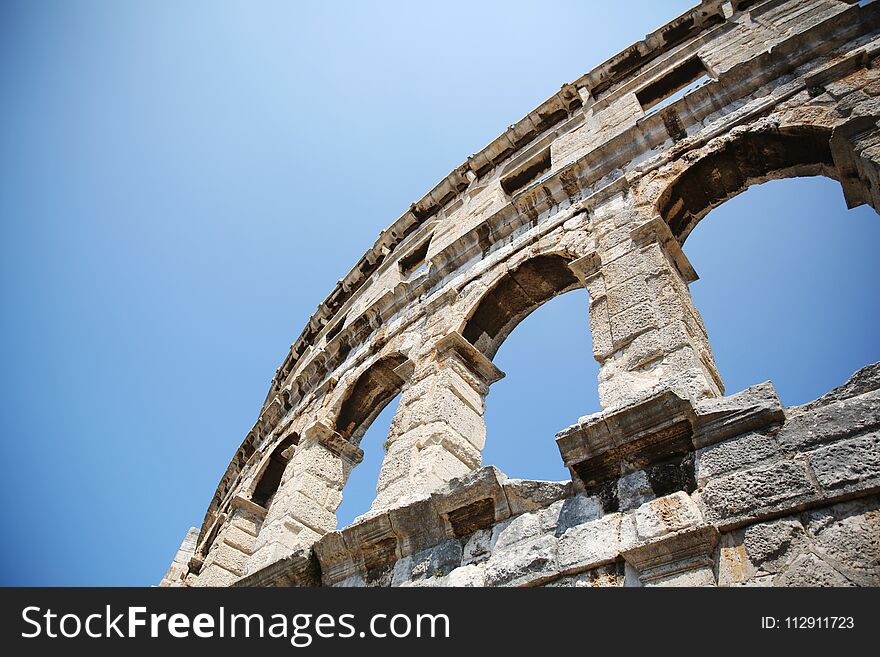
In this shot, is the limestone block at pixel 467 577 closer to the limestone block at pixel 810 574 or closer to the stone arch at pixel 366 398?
the limestone block at pixel 810 574

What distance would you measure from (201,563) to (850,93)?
9882 millimetres

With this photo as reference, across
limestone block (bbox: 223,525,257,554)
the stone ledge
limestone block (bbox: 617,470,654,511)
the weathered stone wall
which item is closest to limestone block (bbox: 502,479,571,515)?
the weathered stone wall

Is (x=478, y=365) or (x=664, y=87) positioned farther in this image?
(x=664, y=87)

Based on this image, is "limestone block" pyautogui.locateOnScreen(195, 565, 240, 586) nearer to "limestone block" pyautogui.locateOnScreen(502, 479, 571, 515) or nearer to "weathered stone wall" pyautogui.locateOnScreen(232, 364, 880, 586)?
"weathered stone wall" pyautogui.locateOnScreen(232, 364, 880, 586)

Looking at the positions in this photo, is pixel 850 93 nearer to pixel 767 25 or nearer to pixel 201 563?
pixel 767 25

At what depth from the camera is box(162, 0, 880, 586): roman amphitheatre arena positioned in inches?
107

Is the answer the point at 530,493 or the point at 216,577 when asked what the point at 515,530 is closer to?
the point at 530,493

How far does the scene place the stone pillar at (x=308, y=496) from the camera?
6.05 metres

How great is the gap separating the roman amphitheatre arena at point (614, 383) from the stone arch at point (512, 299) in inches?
1.0

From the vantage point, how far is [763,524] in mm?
2609

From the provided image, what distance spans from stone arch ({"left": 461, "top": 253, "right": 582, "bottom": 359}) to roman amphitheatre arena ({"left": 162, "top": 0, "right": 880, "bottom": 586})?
0.02 meters

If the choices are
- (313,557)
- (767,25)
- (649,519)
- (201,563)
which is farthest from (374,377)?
(767,25)

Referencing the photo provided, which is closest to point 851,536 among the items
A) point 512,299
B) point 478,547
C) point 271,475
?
point 478,547

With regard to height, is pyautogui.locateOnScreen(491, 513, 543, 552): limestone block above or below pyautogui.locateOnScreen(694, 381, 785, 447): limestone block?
below
